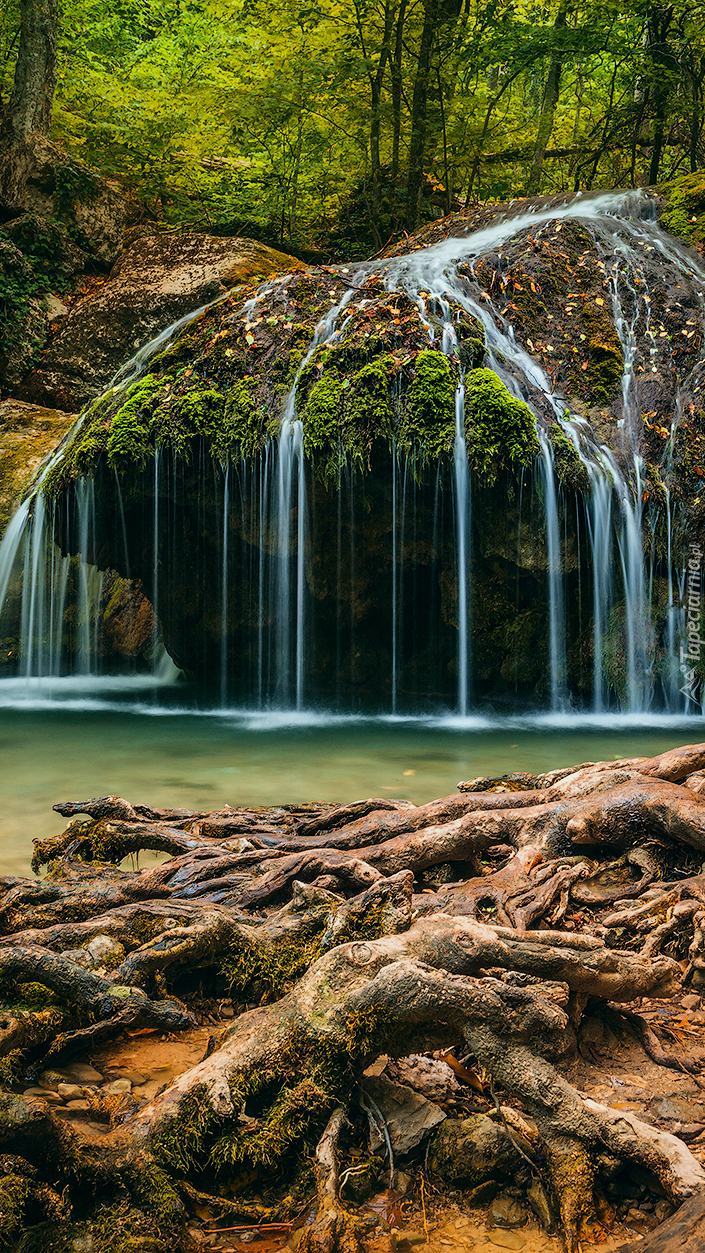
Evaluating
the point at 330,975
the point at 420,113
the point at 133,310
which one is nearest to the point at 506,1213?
the point at 330,975

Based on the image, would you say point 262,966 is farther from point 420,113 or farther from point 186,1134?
point 420,113

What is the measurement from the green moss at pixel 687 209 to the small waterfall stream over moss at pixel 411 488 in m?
1.88

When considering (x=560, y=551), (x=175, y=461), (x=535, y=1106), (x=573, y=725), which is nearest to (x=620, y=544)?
(x=560, y=551)

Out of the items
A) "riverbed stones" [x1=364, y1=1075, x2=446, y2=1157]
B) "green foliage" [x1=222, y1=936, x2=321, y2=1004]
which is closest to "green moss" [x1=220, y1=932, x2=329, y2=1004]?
"green foliage" [x1=222, y1=936, x2=321, y2=1004]

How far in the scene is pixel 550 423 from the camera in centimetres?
867

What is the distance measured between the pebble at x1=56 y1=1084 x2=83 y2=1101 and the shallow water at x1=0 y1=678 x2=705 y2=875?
1900 mm

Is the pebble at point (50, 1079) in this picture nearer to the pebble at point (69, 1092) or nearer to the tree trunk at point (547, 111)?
the pebble at point (69, 1092)

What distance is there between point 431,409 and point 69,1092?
735 centimetres

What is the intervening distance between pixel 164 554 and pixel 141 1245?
8737 millimetres

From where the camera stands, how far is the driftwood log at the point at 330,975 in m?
1.63

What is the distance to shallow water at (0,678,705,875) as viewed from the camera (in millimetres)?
5352

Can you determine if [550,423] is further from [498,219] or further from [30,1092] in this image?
[30,1092]

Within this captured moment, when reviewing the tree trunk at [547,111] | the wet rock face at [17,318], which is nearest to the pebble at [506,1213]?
the wet rock face at [17,318]

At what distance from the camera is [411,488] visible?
8562 mm
